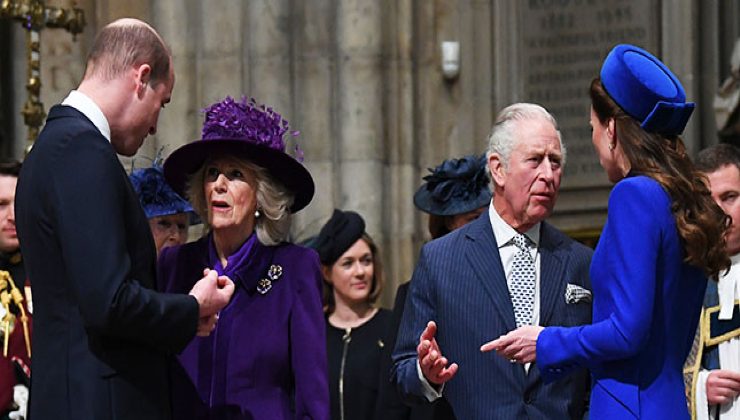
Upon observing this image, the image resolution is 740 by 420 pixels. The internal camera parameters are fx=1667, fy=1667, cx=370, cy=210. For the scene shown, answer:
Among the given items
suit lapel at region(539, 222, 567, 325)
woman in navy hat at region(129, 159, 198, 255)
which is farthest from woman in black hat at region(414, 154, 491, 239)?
suit lapel at region(539, 222, 567, 325)

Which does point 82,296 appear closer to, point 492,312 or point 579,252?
point 492,312

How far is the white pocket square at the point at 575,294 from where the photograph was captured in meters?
5.56

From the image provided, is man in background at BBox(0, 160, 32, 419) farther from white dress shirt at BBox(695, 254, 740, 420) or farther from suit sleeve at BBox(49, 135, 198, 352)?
white dress shirt at BBox(695, 254, 740, 420)

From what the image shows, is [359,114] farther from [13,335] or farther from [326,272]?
[13,335]

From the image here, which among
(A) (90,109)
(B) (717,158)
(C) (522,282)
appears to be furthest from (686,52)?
(A) (90,109)

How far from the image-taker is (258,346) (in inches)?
218

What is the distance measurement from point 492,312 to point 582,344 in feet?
3.09

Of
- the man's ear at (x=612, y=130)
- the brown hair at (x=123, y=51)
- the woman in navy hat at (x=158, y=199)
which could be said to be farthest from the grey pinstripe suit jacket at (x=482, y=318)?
the woman in navy hat at (x=158, y=199)

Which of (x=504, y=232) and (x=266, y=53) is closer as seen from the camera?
(x=504, y=232)

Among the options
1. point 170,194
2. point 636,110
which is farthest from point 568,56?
point 636,110

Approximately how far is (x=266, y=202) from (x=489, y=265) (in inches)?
31.2

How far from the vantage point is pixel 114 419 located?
4473 mm

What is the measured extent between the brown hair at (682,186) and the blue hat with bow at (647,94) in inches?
1.1

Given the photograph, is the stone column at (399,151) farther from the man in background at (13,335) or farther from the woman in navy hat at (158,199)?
the man in background at (13,335)
